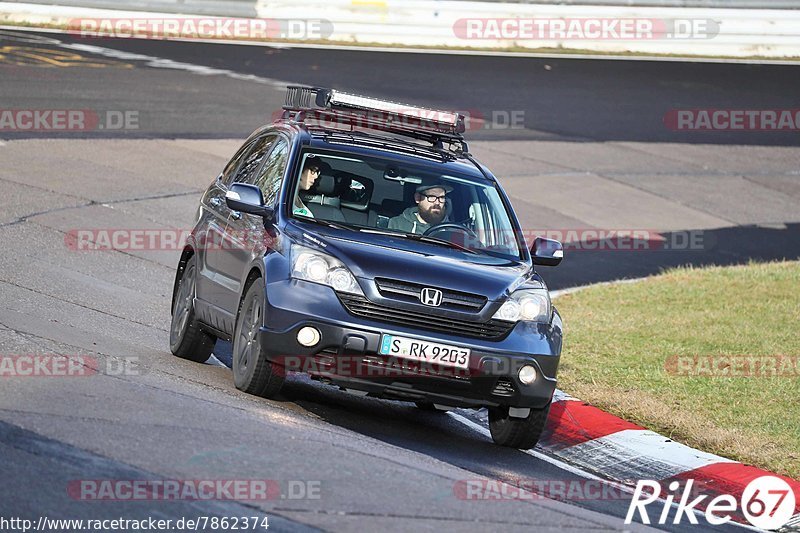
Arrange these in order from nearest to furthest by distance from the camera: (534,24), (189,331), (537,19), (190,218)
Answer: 1. (189,331)
2. (190,218)
3. (537,19)
4. (534,24)

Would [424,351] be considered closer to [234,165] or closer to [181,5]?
[234,165]

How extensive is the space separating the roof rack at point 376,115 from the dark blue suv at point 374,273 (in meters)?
0.02

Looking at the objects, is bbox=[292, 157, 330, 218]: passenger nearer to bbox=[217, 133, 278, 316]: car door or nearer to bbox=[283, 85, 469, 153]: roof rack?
bbox=[217, 133, 278, 316]: car door

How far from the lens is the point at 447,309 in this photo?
8516 mm

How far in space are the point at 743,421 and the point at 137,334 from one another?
4.56m

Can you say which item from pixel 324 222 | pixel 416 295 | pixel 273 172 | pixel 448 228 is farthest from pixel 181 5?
pixel 416 295

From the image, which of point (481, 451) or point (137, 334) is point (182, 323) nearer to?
point (137, 334)

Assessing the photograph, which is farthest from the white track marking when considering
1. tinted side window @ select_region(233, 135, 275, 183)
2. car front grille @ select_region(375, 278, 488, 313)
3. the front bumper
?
tinted side window @ select_region(233, 135, 275, 183)

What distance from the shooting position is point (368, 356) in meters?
8.32

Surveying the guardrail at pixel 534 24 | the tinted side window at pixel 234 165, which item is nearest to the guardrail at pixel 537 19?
the guardrail at pixel 534 24

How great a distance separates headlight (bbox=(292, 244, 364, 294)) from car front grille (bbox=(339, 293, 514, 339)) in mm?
64

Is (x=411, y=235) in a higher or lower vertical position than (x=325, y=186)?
lower

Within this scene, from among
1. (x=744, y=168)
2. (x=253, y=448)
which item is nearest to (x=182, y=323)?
(x=253, y=448)

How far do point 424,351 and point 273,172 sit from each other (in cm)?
212
